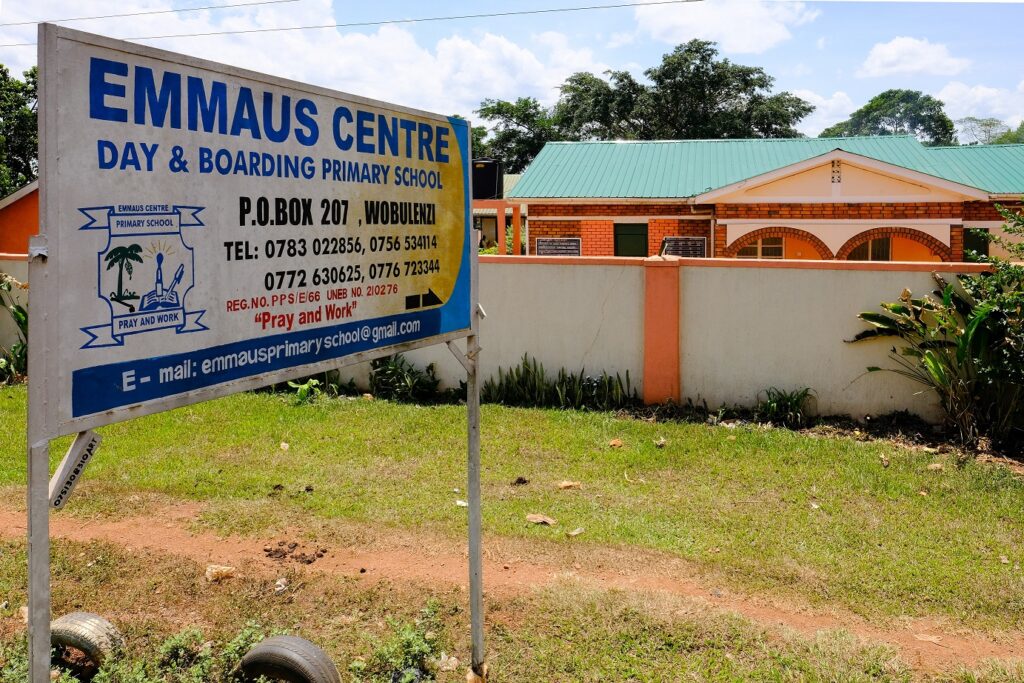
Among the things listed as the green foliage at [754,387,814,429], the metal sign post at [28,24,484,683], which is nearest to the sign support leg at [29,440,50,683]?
the metal sign post at [28,24,484,683]

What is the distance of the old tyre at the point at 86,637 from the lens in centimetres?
396

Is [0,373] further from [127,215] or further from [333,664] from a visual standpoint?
[127,215]

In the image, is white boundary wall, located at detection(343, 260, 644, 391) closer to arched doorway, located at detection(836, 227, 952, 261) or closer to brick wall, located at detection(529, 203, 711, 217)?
arched doorway, located at detection(836, 227, 952, 261)

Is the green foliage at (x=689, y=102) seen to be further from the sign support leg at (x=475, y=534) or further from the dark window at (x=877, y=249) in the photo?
the sign support leg at (x=475, y=534)

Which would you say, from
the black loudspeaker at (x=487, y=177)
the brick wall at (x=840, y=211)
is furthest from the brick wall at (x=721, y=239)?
the black loudspeaker at (x=487, y=177)

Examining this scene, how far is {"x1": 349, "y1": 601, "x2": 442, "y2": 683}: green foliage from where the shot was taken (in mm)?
3912

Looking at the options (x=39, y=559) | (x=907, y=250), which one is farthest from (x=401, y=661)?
(x=907, y=250)

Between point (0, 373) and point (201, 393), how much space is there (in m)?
10.7

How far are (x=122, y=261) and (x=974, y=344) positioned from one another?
7.68 metres

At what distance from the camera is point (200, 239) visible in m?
2.68

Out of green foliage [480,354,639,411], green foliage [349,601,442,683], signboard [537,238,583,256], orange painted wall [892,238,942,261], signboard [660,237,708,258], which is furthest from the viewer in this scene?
signboard [537,238,583,256]

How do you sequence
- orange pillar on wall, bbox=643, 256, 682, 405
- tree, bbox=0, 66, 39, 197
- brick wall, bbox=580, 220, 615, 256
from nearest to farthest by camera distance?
orange pillar on wall, bbox=643, 256, 682, 405 < brick wall, bbox=580, 220, 615, 256 < tree, bbox=0, 66, 39, 197

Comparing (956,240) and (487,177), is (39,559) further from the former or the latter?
(956,240)

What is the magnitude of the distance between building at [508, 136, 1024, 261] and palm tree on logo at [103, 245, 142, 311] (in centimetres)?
1726
